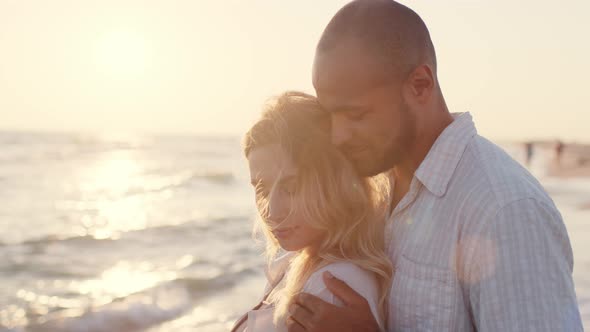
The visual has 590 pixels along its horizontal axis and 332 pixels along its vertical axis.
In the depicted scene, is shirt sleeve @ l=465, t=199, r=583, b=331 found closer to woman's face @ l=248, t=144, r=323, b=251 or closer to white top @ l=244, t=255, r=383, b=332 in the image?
white top @ l=244, t=255, r=383, b=332

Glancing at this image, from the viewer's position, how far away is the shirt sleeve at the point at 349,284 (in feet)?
8.86

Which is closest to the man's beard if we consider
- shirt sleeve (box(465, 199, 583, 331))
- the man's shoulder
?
the man's shoulder

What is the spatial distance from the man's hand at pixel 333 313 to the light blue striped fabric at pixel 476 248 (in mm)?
136

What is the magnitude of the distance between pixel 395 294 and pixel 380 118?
2.27 ft

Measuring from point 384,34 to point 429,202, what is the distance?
70cm

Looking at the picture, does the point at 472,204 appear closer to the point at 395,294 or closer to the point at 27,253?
the point at 395,294

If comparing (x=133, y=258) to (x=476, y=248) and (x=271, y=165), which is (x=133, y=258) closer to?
(x=271, y=165)

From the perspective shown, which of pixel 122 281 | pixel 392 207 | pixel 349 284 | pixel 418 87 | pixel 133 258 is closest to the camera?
pixel 349 284

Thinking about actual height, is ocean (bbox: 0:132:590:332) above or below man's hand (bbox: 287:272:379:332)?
below

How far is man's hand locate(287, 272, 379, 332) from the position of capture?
2.60 m

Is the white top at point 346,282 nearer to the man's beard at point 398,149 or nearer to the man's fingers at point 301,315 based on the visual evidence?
the man's fingers at point 301,315

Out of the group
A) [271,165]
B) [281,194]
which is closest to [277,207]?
[281,194]

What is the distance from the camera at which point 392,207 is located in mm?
3072

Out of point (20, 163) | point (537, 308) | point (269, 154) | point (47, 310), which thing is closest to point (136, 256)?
point (47, 310)
